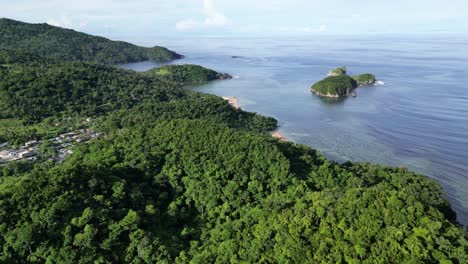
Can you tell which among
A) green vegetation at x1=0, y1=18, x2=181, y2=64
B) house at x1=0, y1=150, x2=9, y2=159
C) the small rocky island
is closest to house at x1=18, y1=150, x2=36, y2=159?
house at x1=0, y1=150, x2=9, y2=159

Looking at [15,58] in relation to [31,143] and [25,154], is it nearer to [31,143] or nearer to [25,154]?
[31,143]

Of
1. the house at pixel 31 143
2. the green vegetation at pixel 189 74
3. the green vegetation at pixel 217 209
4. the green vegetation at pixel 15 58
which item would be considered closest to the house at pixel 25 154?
the house at pixel 31 143

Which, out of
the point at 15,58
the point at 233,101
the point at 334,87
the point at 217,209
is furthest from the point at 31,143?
the point at 334,87

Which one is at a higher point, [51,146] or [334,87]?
[334,87]

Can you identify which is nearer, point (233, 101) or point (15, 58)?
point (15, 58)

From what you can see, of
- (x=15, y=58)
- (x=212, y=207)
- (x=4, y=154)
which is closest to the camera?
(x=212, y=207)

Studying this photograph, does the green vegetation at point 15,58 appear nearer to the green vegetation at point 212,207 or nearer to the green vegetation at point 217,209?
the green vegetation at point 212,207

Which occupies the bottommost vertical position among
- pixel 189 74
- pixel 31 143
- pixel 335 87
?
pixel 31 143
